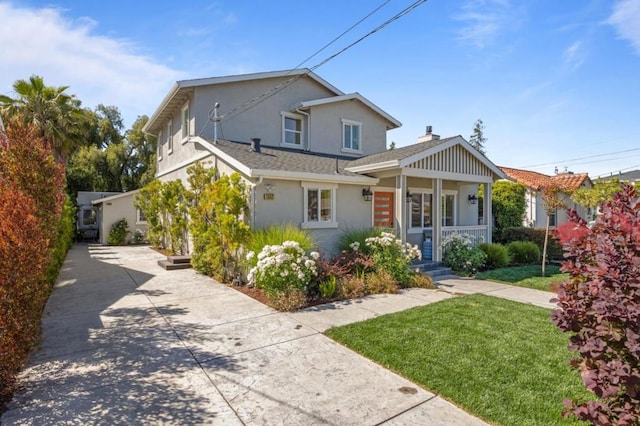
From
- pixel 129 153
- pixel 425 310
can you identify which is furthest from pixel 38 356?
pixel 129 153

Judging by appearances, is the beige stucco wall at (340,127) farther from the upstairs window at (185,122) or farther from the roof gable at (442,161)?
the upstairs window at (185,122)

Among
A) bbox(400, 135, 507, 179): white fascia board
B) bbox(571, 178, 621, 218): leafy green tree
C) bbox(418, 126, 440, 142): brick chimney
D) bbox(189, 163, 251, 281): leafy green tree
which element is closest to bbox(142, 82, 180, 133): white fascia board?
bbox(189, 163, 251, 281): leafy green tree

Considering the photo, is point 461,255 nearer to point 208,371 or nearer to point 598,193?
point 598,193

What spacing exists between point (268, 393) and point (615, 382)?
3.35 metres

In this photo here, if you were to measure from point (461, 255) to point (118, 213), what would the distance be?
20226 mm

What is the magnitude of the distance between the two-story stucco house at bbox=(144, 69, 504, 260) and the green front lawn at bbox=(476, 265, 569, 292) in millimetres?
1782

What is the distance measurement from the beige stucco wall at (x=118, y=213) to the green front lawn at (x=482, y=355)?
789 inches

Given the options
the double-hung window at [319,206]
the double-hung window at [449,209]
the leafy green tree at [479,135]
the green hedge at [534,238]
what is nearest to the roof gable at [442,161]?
the double-hung window at [319,206]

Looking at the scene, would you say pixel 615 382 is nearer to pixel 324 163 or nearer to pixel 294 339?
pixel 294 339

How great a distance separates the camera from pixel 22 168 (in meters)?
6.12

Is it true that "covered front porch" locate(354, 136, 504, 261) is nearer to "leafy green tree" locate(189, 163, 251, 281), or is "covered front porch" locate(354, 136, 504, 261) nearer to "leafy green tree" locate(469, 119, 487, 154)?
"leafy green tree" locate(189, 163, 251, 281)

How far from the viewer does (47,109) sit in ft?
61.2

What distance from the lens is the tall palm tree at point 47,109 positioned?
59.1ft

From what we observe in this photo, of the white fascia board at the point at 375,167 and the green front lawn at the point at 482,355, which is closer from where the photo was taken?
the green front lawn at the point at 482,355
